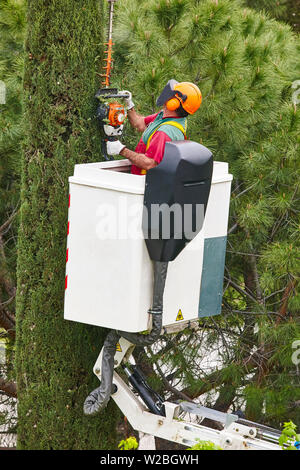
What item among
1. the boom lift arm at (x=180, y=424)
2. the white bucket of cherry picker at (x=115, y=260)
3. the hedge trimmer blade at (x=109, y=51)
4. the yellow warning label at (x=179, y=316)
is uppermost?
the hedge trimmer blade at (x=109, y=51)

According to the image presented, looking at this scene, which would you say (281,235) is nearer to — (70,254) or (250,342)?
(250,342)

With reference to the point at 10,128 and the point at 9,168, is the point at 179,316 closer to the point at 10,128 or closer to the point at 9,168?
the point at 10,128

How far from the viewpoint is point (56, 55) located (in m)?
5.02

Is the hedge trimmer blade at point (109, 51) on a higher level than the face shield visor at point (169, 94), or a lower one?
higher

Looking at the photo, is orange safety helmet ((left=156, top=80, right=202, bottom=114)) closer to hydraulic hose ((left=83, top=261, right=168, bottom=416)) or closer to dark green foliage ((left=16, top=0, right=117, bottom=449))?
dark green foliage ((left=16, top=0, right=117, bottom=449))

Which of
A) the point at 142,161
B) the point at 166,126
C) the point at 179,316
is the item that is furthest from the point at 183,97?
the point at 179,316

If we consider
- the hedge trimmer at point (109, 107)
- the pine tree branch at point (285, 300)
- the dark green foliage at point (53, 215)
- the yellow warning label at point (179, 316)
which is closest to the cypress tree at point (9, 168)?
the dark green foliage at point (53, 215)

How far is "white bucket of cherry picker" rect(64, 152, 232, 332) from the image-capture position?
177 inches

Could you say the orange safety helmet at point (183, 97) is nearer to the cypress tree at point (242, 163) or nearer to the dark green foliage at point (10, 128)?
the cypress tree at point (242, 163)

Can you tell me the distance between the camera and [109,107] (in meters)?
5.02

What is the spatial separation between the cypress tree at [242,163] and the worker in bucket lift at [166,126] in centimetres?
87

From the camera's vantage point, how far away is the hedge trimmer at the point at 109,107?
489cm

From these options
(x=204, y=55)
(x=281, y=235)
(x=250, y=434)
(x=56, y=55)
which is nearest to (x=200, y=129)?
(x=204, y=55)

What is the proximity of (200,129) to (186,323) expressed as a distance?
1.78m
